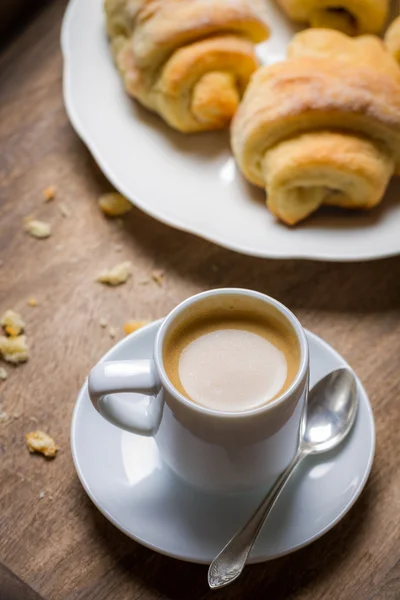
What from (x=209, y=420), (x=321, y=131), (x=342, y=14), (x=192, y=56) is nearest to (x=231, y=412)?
(x=209, y=420)

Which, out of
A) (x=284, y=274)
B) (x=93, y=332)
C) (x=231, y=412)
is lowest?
(x=284, y=274)

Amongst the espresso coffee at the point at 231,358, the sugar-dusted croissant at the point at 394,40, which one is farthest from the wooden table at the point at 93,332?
the sugar-dusted croissant at the point at 394,40

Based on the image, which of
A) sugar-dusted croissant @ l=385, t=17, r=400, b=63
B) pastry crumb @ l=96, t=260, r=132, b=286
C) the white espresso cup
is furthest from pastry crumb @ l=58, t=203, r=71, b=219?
sugar-dusted croissant @ l=385, t=17, r=400, b=63

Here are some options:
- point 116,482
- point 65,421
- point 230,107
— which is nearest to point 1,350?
point 65,421

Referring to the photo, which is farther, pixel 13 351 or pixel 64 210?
pixel 64 210

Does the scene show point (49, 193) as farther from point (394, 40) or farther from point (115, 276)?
point (394, 40)

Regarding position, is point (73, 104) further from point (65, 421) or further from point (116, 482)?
point (116, 482)

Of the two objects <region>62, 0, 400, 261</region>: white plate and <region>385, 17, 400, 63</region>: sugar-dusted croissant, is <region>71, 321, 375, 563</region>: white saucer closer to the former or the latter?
<region>62, 0, 400, 261</region>: white plate
